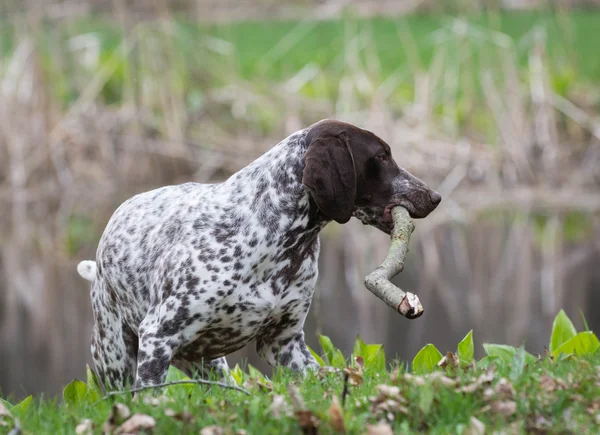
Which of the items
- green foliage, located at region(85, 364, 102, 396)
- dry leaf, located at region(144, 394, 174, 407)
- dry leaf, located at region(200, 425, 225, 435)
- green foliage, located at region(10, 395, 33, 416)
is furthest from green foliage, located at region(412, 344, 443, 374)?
green foliage, located at region(10, 395, 33, 416)

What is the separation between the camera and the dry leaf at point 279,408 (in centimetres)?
384

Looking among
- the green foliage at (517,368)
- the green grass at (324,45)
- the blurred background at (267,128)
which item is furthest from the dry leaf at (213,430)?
the green grass at (324,45)

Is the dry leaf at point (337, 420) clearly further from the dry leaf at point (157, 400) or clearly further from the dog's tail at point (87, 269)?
the dog's tail at point (87, 269)

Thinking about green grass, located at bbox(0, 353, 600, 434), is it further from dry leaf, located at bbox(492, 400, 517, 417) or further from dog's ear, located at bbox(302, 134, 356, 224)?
dog's ear, located at bbox(302, 134, 356, 224)

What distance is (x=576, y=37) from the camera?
2420 cm

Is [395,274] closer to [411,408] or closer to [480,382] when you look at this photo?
[480,382]

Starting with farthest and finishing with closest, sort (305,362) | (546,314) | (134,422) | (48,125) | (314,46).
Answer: (314,46)
(48,125)
(546,314)
(305,362)
(134,422)

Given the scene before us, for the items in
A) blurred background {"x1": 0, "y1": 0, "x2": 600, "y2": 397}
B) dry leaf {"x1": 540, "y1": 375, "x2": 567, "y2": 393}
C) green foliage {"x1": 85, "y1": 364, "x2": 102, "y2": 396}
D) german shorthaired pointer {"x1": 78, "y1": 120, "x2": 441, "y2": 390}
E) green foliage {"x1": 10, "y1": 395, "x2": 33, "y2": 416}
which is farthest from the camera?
Result: blurred background {"x1": 0, "y1": 0, "x2": 600, "y2": 397}

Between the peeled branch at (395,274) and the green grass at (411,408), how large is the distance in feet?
1.00

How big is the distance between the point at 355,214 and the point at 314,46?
69.8 feet

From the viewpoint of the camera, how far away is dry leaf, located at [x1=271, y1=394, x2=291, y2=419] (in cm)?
384

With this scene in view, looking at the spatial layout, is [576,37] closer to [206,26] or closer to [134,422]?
[206,26]

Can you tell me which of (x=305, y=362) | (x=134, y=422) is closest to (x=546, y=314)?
(x=305, y=362)

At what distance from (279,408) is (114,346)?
1872 millimetres
